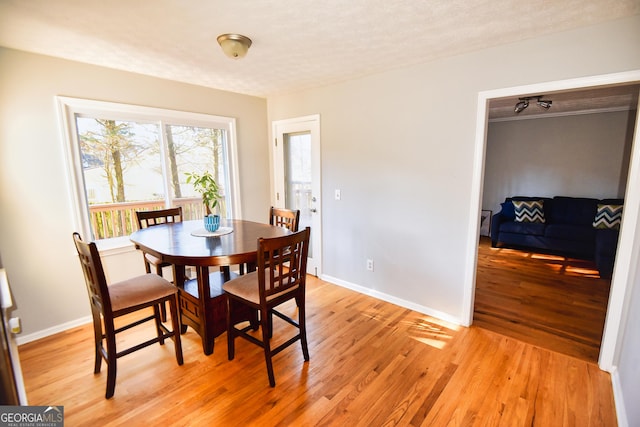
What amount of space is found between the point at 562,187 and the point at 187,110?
6.04 m

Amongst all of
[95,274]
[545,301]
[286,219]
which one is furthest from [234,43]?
[545,301]

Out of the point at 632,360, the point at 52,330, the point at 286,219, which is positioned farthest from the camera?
the point at 286,219

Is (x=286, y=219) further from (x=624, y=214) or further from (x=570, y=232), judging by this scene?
(x=570, y=232)

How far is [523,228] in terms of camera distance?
4.92m

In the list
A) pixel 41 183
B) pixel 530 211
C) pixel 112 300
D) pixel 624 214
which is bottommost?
pixel 112 300

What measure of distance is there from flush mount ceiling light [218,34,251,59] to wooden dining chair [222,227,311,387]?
1340 millimetres

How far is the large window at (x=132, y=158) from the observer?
104 inches

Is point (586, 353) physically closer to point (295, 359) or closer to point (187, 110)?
point (295, 359)

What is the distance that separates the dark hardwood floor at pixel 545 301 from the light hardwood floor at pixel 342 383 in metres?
0.24

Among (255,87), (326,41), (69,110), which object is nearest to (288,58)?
(326,41)

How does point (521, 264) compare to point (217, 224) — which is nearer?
point (217, 224)

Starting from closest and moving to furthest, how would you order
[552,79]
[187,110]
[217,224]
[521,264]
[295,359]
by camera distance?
[552,79]
[295,359]
[217,224]
[187,110]
[521,264]

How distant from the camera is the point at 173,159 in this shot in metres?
3.28

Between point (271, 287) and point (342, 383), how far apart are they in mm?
808
